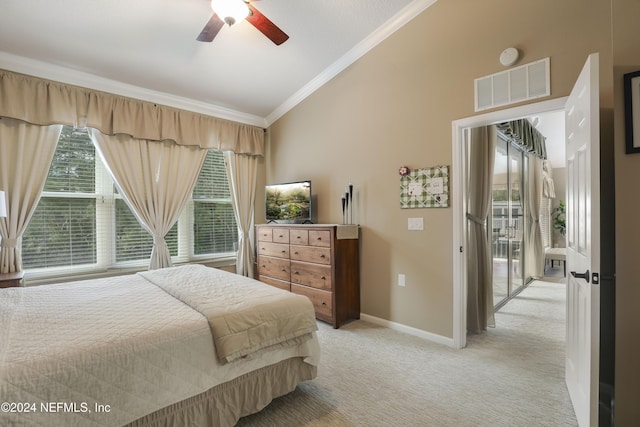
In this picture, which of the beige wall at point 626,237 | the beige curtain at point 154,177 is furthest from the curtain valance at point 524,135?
the beige curtain at point 154,177

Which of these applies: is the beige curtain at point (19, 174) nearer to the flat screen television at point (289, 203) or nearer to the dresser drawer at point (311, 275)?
the flat screen television at point (289, 203)

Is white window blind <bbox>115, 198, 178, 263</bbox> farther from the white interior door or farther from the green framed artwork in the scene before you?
the white interior door

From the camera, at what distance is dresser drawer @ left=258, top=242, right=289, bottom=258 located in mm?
3768

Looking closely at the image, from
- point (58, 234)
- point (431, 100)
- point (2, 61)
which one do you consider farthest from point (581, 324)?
point (2, 61)

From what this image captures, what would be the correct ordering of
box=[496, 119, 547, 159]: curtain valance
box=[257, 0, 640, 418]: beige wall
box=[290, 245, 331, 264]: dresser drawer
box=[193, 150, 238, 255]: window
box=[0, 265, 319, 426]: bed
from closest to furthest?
box=[0, 265, 319, 426]: bed < box=[257, 0, 640, 418]: beige wall < box=[290, 245, 331, 264]: dresser drawer < box=[496, 119, 547, 159]: curtain valance < box=[193, 150, 238, 255]: window

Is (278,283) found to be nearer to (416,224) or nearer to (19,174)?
(416,224)

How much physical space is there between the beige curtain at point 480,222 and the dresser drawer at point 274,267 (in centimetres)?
208

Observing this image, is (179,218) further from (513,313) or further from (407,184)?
(513,313)

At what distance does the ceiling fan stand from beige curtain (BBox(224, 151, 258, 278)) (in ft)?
7.64

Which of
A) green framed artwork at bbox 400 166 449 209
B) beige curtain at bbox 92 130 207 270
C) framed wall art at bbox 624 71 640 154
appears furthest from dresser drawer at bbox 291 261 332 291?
framed wall art at bbox 624 71 640 154

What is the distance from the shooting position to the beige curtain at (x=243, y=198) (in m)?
4.53

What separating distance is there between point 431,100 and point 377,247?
1598mm

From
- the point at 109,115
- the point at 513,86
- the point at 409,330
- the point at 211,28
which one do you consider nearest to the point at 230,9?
the point at 211,28

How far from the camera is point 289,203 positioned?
4.04 meters
